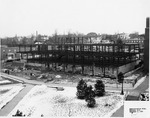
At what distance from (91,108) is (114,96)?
421cm

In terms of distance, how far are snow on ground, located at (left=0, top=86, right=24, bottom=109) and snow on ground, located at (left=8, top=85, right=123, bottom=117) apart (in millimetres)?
1787

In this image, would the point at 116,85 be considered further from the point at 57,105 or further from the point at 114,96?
the point at 57,105

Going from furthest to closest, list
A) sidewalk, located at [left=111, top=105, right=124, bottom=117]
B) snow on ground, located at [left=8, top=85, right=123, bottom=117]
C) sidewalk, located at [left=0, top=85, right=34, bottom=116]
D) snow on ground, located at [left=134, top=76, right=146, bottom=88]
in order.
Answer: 1. snow on ground, located at [left=134, top=76, right=146, bottom=88]
2. sidewalk, located at [left=0, top=85, right=34, bottom=116]
3. snow on ground, located at [left=8, top=85, right=123, bottom=117]
4. sidewalk, located at [left=111, top=105, right=124, bottom=117]

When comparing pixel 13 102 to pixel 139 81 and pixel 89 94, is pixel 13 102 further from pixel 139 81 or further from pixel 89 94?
pixel 139 81

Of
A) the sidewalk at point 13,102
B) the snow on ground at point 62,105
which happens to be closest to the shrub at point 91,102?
the snow on ground at point 62,105

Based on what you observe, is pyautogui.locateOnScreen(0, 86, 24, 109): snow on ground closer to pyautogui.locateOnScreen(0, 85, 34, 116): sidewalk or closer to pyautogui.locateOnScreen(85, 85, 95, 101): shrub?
pyautogui.locateOnScreen(0, 85, 34, 116): sidewalk

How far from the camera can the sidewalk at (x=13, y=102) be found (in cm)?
1921

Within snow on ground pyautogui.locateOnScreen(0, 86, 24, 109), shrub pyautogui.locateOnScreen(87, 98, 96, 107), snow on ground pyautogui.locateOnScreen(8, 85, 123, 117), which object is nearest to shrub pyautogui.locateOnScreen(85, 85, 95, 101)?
shrub pyautogui.locateOnScreen(87, 98, 96, 107)

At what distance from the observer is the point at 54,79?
31812 millimetres

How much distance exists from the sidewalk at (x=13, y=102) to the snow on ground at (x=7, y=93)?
1.77ft

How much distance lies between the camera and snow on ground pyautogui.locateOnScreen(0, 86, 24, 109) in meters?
22.3

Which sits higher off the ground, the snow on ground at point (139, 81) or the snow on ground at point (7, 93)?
the snow on ground at point (139, 81)

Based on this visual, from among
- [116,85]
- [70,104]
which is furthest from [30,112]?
[116,85]

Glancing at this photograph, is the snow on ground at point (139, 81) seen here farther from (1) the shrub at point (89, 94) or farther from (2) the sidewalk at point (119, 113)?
(2) the sidewalk at point (119, 113)
